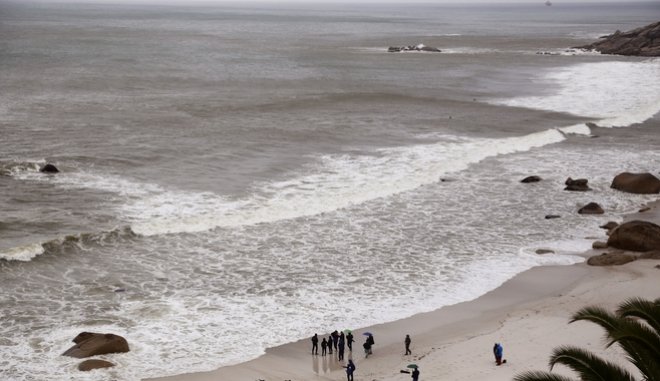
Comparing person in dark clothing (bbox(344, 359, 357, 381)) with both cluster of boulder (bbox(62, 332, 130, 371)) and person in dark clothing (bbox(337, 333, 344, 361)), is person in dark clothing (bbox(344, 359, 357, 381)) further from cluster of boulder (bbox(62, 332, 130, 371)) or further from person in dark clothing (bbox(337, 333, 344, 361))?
cluster of boulder (bbox(62, 332, 130, 371))

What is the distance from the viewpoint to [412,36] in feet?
506

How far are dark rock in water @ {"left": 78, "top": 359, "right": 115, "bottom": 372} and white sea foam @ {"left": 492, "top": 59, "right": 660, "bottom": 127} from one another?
40.9m

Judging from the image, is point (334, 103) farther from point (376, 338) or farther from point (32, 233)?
point (376, 338)

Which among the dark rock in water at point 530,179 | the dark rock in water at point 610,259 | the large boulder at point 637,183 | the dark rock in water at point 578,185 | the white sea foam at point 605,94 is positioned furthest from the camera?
the white sea foam at point 605,94

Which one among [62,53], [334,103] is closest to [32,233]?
[334,103]

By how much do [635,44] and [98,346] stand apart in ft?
333

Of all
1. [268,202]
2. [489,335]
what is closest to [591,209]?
[268,202]

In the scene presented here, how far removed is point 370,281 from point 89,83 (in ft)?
162

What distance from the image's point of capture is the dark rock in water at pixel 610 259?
2623 cm

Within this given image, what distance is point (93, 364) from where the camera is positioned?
19.0m

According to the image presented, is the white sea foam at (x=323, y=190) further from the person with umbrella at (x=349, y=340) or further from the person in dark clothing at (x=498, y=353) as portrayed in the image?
the person in dark clothing at (x=498, y=353)

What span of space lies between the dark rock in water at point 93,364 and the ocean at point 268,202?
1.06ft

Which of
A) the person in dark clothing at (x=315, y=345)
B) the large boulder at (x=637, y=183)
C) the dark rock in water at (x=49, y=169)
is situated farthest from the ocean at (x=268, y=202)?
the person in dark clothing at (x=315, y=345)

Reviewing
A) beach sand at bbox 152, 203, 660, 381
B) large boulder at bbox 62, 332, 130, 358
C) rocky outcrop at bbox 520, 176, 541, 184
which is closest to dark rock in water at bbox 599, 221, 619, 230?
beach sand at bbox 152, 203, 660, 381
